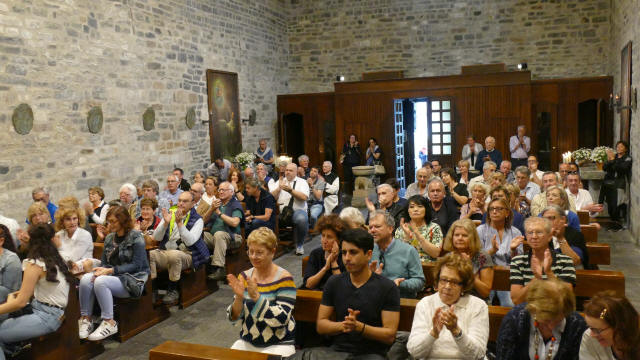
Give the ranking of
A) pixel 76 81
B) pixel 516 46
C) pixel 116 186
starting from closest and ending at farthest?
pixel 76 81, pixel 116 186, pixel 516 46

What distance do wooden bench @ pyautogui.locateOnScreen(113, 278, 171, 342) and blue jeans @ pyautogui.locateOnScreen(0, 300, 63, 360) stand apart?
2.47 feet

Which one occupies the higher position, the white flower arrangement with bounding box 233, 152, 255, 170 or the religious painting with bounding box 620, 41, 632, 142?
the religious painting with bounding box 620, 41, 632, 142

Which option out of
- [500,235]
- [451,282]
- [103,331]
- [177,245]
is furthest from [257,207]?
[451,282]

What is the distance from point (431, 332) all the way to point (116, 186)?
25.7 feet

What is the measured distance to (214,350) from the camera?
3.07 m

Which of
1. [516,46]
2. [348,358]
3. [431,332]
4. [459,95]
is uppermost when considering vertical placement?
[516,46]

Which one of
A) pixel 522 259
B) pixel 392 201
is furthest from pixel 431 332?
pixel 392 201

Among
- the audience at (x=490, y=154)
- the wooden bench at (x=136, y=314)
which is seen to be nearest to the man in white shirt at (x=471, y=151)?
the audience at (x=490, y=154)

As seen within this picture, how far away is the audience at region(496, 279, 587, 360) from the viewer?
9.04 ft

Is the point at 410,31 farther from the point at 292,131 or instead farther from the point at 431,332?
the point at 431,332

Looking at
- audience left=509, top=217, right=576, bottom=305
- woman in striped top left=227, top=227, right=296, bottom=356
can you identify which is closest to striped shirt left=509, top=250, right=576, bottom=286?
audience left=509, top=217, right=576, bottom=305

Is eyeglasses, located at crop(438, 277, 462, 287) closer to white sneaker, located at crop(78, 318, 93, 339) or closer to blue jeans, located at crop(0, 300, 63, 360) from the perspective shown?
blue jeans, located at crop(0, 300, 63, 360)

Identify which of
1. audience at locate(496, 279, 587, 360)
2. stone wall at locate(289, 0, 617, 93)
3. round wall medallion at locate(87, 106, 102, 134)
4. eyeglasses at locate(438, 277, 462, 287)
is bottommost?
audience at locate(496, 279, 587, 360)

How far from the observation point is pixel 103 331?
4922mm
